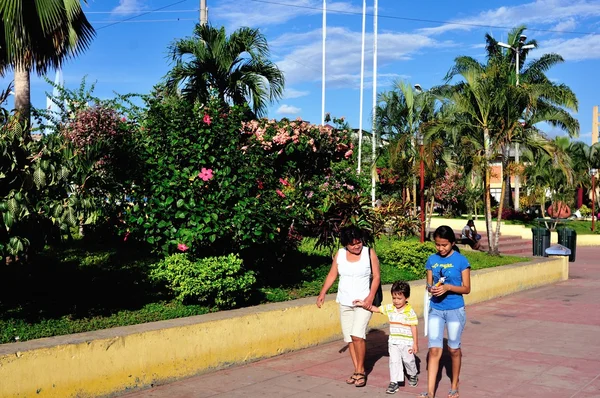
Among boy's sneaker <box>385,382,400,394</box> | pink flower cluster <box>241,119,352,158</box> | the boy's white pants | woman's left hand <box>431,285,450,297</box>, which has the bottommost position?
boy's sneaker <box>385,382,400,394</box>

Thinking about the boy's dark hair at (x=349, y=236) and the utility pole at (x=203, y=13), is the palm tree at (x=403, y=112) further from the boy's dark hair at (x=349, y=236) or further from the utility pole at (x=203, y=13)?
the boy's dark hair at (x=349, y=236)

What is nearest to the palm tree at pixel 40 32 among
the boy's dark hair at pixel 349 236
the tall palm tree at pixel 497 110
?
the boy's dark hair at pixel 349 236

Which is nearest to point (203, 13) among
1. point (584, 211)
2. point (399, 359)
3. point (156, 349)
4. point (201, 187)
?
point (201, 187)

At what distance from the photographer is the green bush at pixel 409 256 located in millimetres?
12750

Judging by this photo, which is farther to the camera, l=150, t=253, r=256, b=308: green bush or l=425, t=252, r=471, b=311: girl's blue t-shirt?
l=150, t=253, r=256, b=308: green bush

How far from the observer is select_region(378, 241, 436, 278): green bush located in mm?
12750

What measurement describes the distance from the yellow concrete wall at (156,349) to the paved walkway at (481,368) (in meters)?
0.16

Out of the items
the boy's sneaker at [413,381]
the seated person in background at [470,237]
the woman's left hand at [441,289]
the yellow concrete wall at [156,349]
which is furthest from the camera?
the seated person in background at [470,237]

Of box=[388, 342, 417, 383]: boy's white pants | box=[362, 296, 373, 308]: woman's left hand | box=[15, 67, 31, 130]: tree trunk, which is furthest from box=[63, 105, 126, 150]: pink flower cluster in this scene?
box=[388, 342, 417, 383]: boy's white pants

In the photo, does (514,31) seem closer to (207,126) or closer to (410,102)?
(410,102)

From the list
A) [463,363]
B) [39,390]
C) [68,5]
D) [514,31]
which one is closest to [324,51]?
[514,31]

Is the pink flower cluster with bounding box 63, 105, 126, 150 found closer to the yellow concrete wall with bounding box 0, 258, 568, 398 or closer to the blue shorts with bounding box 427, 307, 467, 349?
the yellow concrete wall with bounding box 0, 258, 568, 398

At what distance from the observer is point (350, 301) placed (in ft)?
22.0

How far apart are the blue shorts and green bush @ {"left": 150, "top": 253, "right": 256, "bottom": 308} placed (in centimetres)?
267
